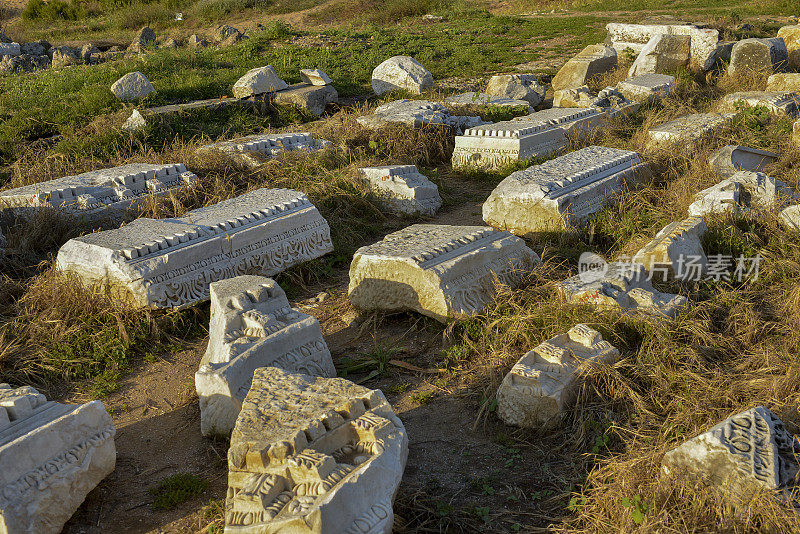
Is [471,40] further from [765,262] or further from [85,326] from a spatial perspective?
[85,326]

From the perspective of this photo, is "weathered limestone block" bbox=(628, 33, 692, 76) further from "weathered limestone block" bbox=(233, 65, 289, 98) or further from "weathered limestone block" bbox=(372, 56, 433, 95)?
Answer: "weathered limestone block" bbox=(233, 65, 289, 98)

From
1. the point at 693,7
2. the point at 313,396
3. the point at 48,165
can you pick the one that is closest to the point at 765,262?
the point at 313,396

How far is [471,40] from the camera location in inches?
556

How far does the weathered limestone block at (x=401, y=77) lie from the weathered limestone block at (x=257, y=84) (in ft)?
5.50

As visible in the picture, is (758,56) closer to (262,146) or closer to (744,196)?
(744,196)

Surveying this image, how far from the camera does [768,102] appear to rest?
7.90 meters

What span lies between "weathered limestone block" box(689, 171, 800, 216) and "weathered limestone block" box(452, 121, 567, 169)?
2072 mm

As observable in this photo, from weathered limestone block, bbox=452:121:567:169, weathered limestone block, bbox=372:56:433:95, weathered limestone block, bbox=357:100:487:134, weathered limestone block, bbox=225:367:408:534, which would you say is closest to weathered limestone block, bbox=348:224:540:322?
weathered limestone block, bbox=225:367:408:534

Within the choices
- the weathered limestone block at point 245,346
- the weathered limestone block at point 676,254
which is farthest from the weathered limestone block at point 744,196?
the weathered limestone block at point 245,346

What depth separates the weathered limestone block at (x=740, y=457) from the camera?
95.9 inches

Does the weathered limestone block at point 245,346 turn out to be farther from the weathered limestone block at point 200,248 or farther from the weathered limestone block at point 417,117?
the weathered limestone block at point 417,117

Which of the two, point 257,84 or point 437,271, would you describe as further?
point 257,84

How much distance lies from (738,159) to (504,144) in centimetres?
221

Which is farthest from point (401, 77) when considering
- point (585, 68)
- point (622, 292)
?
point (622, 292)
